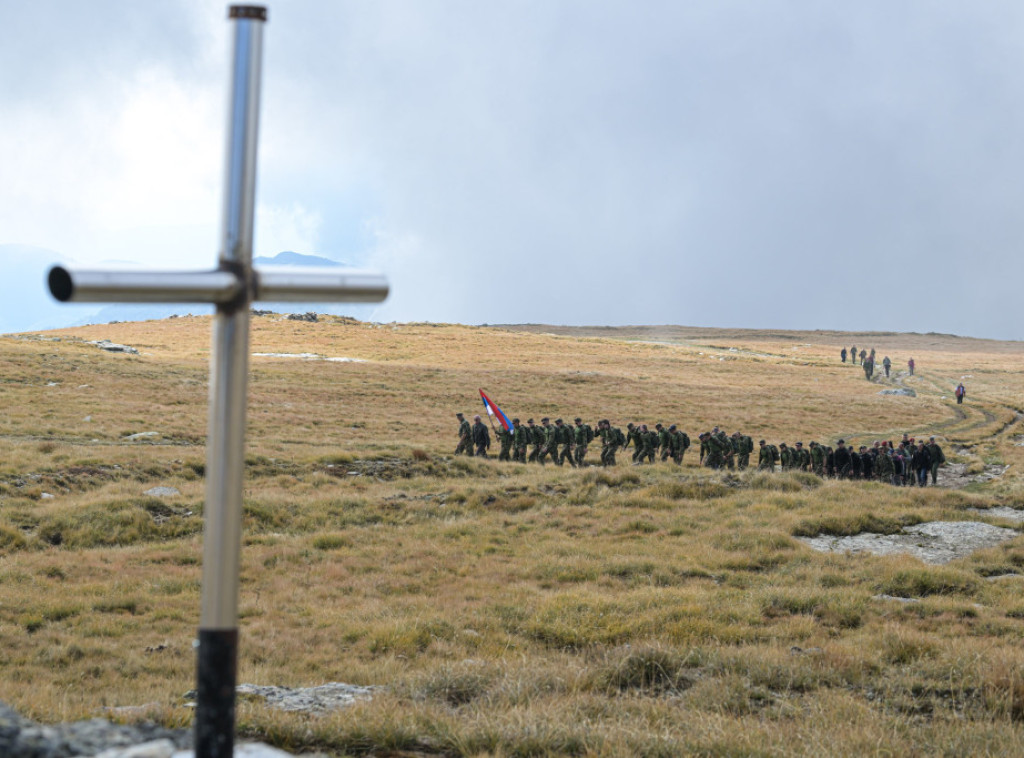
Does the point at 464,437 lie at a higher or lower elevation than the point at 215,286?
lower

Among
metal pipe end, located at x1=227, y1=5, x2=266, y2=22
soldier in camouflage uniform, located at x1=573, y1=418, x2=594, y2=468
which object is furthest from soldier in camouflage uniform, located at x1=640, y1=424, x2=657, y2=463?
metal pipe end, located at x1=227, y1=5, x2=266, y2=22

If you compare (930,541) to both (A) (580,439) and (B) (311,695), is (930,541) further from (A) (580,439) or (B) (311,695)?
(A) (580,439)

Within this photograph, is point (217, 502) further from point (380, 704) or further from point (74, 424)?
point (74, 424)

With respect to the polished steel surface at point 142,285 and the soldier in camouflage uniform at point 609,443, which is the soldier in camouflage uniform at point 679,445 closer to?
the soldier in camouflage uniform at point 609,443

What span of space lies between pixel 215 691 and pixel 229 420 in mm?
954

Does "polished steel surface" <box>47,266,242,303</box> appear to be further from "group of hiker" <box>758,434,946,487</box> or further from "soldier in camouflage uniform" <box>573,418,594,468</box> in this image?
"group of hiker" <box>758,434,946,487</box>

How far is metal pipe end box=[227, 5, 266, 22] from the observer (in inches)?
123

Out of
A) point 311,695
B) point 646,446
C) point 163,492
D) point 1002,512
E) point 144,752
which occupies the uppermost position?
point 144,752

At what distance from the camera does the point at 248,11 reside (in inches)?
123

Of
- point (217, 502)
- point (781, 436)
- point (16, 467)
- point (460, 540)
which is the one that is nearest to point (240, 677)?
point (217, 502)

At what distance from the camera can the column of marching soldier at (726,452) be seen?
1156 inches

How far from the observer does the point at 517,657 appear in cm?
937

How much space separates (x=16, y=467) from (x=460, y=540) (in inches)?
452

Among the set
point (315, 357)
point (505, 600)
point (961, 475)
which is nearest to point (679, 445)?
point (961, 475)
